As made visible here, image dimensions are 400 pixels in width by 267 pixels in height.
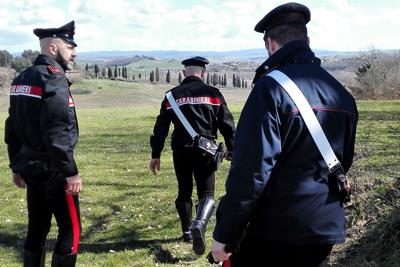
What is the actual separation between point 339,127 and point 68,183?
2528 mm

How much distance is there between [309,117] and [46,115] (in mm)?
2468

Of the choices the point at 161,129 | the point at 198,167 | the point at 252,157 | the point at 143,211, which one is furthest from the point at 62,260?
the point at 143,211

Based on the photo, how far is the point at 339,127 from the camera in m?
3.10

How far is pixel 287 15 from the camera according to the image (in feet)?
10.1

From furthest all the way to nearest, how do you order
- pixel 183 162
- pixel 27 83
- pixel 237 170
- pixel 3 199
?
pixel 3 199
pixel 183 162
pixel 27 83
pixel 237 170

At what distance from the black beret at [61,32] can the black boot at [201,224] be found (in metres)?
2.45

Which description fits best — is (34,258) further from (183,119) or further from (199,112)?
(199,112)

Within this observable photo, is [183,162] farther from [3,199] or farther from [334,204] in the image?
[3,199]

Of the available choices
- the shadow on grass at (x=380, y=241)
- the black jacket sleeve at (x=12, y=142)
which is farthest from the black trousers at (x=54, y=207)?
the shadow on grass at (x=380, y=241)

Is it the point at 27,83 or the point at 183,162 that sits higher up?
the point at 27,83

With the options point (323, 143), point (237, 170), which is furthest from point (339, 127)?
point (237, 170)

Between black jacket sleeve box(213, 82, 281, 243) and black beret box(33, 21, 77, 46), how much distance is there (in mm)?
2528

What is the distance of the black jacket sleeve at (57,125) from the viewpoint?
14.9 ft

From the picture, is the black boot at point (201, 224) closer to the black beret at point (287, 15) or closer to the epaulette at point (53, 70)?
the epaulette at point (53, 70)
